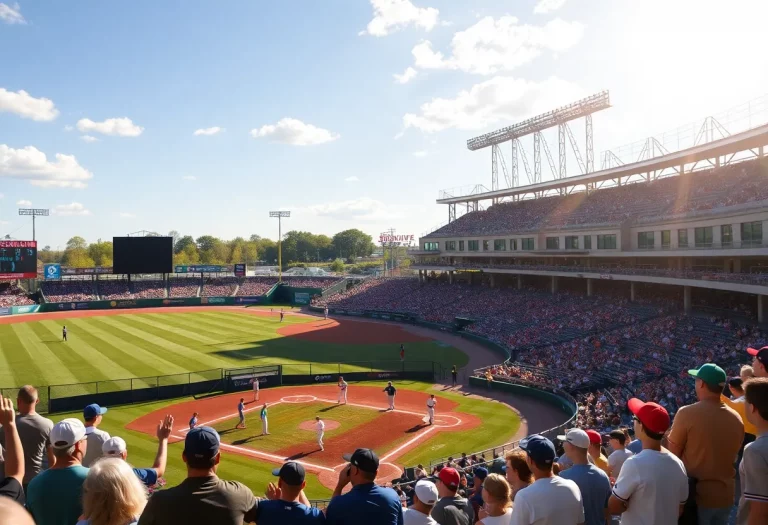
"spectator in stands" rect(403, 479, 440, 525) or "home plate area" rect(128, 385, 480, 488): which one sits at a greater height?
"spectator in stands" rect(403, 479, 440, 525)

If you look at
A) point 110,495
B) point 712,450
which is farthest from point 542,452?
point 110,495

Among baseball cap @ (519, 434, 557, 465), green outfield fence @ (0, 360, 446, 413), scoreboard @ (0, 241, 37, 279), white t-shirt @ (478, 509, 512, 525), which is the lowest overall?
green outfield fence @ (0, 360, 446, 413)

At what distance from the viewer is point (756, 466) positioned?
167 inches

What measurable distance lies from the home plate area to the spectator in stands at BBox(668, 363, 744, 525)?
598 inches

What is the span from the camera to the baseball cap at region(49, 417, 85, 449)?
4.93m

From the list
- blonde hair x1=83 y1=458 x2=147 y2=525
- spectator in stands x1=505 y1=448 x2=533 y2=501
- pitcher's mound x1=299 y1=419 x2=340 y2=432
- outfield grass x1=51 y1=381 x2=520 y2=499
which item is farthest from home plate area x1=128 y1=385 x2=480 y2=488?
blonde hair x1=83 y1=458 x2=147 y2=525

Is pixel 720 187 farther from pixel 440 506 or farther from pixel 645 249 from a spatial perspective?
pixel 440 506

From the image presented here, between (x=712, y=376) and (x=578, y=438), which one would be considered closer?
(x=712, y=376)

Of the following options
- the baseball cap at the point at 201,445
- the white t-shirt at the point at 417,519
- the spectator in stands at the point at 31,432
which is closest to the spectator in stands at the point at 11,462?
the baseball cap at the point at 201,445

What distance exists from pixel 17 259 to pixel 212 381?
53559 mm

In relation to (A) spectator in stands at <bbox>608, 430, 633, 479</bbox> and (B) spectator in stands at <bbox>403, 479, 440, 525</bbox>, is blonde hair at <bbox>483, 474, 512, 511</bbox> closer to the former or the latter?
(B) spectator in stands at <bbox>403, 479, 440, 525</bbox>

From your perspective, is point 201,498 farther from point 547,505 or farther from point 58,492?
point 547,505

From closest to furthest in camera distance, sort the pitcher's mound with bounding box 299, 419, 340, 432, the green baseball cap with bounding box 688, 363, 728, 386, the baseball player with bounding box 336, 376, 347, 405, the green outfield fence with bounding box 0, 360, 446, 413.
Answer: the green baseball cap with bounding box 688, 363, 728, 386, the pitcher's mound with bounding box 299, 419, 340, 432, the green outfield fence with bounding box 0, 360, 446, 413, the baseball player with bounding box 336, 376, 347, 405

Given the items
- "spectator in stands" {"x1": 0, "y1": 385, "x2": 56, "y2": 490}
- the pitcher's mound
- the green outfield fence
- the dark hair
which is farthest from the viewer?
the green outfield fence
